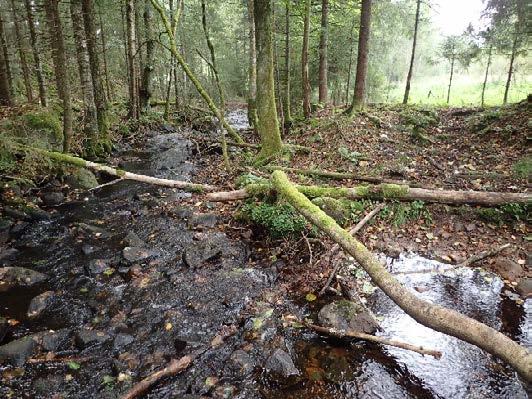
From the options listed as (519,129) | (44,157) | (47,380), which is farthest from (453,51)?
(47,380)

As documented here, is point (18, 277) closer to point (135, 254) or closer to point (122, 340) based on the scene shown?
point (135, 254)

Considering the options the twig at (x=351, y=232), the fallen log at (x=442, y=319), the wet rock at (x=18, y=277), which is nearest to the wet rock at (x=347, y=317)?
the twig at (x=351, y=232)

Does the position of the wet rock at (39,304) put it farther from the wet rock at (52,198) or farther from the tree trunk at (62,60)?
the tree trunk at (62,60)

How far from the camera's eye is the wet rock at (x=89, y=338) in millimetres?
4898

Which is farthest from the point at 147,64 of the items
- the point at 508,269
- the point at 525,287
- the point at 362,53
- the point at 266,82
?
the point at 525,287

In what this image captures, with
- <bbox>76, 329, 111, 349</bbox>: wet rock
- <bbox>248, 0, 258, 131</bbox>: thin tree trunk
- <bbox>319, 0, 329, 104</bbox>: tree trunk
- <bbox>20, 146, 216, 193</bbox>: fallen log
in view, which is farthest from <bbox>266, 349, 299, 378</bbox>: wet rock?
<bbox>319, 0, 329, 104</bbox>: tree trunk

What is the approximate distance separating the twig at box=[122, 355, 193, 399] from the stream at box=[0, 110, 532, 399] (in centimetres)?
8

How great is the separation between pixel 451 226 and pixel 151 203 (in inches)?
294

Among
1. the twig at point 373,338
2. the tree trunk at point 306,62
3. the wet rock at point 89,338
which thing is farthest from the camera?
the tree trunk at point 306,62

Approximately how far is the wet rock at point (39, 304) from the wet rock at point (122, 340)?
4.67 ft

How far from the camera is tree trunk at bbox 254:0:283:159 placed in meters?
10.1

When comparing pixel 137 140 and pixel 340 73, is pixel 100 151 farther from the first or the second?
pixel 340 73

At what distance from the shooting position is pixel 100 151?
46.4ft

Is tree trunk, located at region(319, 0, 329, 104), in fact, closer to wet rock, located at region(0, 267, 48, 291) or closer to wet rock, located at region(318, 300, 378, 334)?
wet rock, located at region(318, 300, 378, 334)
